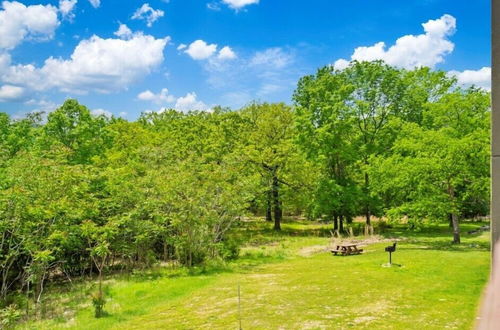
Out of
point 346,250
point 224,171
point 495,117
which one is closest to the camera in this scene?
point 495,117

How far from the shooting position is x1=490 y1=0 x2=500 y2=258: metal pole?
3.67 meters

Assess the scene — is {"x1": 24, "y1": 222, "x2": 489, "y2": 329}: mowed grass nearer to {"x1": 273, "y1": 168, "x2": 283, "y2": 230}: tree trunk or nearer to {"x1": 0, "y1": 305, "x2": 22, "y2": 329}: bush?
{"x1": 0, "y1": 305, "x2": 22, "y2": 329}: bush

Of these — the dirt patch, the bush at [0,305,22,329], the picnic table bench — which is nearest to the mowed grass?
the picnic table bench

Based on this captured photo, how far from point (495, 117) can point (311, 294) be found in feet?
35.4

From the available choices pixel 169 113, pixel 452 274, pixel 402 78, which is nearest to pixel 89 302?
pixel 452 274

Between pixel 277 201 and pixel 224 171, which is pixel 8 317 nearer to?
pixel 224 171

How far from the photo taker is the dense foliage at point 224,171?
15867 mm

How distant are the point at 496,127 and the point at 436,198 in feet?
65.4

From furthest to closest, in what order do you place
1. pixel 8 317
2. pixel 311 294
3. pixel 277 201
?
pixel 277 201 < pixel 311 294 < pixel 8 317

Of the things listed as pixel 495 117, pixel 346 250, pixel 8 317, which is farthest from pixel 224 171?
pixel 495 117

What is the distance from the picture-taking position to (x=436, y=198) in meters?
21.8

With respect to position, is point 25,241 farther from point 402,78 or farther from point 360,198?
point 402,78

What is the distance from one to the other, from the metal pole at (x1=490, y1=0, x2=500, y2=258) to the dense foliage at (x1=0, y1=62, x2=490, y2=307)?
43.6 feet

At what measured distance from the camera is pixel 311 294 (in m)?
13.4
